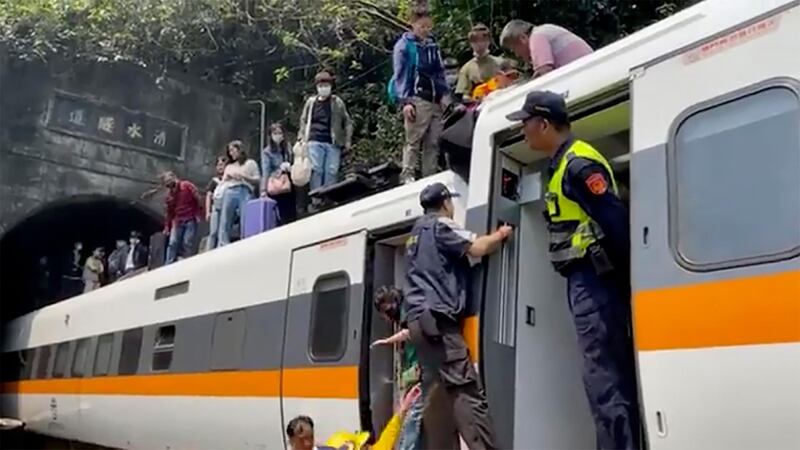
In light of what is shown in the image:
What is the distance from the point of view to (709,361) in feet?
11.0

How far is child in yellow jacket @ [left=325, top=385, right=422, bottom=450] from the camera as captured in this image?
209 inches

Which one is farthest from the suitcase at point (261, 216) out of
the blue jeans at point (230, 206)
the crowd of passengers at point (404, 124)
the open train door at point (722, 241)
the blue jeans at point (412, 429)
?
the open train door at point (722, 241)

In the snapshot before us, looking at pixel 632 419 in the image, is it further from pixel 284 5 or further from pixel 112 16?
pixel 112 16

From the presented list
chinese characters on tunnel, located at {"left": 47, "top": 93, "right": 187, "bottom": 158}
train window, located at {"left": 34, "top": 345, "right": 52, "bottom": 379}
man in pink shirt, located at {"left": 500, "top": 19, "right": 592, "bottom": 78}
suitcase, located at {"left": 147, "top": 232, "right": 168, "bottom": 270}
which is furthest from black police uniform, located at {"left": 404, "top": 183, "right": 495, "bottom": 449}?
chinese characters on tunnel, located at {"left": 47, "top": 93, "right": 187, "bottom": 158}

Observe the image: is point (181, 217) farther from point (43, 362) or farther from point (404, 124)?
point (404, 124)

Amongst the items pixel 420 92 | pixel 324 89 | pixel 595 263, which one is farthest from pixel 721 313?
pixel 324 89

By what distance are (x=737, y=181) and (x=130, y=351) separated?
307 inches

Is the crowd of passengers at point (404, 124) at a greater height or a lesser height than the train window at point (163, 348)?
greater

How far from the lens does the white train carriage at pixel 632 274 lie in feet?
10.7

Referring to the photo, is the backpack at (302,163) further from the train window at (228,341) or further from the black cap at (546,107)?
the black cap at (546,107)

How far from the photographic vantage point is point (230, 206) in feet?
33.5

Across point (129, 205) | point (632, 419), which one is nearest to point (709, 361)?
point (632, 419)

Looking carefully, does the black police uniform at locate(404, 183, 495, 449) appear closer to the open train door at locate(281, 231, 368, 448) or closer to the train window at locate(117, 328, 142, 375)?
the open train door at locate(281, 231, 368, 448)

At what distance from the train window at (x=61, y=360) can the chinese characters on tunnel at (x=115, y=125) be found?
5.31 m
